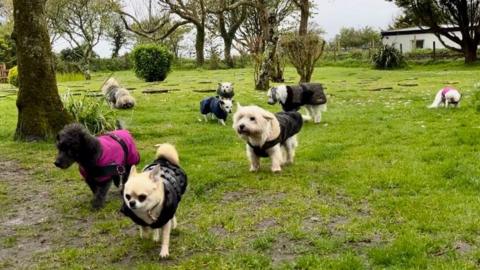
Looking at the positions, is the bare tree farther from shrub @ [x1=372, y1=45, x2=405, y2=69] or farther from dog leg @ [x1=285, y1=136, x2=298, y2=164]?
dog leg @ [x1=285, y1=136, x2=298, y2=164]

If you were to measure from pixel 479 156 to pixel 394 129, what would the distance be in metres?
3.14

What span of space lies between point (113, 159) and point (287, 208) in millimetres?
2252

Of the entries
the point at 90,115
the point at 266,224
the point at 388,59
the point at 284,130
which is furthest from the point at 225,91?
the point at 388,59

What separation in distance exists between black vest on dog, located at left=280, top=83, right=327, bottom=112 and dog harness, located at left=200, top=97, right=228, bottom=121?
60.6 inches

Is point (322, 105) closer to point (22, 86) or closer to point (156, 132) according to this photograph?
point (156, 132)

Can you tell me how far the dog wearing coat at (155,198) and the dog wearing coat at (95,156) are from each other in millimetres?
1299

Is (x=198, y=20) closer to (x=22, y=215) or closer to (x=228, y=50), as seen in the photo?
(x=228, y=50)

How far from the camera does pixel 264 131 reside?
7793 millimetres

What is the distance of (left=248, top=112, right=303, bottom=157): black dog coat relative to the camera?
7996 millimetres

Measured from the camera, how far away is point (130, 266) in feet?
16.5

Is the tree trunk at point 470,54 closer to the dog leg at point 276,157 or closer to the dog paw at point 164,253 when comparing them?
the dog leg at point 276,157

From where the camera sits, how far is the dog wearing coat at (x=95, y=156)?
253 inches

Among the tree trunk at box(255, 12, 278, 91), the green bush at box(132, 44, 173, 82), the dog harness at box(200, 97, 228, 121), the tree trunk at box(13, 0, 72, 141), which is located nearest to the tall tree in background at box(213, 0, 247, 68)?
the green bush at box(132, 44, 173, 82)

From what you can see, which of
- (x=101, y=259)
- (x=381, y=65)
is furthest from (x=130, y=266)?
(x=381, y=65)
